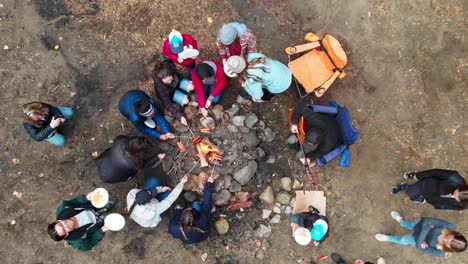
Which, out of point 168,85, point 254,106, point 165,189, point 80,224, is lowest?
Answer: point 165,189

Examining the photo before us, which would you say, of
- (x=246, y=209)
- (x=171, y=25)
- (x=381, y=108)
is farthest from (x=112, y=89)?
(x=381, y=108)

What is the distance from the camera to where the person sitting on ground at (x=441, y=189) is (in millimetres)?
6129

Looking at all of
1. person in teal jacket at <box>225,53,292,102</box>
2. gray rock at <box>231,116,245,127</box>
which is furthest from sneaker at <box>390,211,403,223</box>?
gray rock at <box>231,116,245,127</box>

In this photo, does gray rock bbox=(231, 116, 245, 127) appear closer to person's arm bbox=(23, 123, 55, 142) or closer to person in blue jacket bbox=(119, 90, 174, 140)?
person in blue jacket bbox=(119, 90, 174, 140)

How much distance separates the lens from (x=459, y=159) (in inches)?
304

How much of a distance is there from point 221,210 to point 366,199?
301 cm

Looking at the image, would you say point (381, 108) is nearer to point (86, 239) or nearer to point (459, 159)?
point (459, 159)

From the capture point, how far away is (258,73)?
248 inches


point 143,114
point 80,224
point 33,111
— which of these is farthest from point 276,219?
point 33,111

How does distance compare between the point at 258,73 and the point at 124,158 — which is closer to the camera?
the point at 258,73

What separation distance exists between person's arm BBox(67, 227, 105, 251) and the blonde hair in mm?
2262

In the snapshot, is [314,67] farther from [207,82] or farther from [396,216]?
[396,216]

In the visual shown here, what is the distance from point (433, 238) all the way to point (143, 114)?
5.47 m

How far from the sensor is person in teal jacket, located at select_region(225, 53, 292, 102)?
20.3 feet
